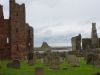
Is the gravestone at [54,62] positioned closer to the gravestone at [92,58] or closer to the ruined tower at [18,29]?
the gravestone at [92,58]

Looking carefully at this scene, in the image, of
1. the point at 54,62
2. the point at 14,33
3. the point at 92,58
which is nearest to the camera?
the point at 54,62

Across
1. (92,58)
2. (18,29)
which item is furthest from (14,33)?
(92,58)

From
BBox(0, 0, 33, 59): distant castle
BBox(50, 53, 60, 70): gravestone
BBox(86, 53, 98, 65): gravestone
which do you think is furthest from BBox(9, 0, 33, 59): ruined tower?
BBox(50, 53, 60, 70): gravestone

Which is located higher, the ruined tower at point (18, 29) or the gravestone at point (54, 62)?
the ruined tower at point (18, 29)

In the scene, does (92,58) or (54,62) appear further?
(92,58)

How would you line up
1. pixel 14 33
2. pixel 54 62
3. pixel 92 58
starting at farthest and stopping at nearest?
pixel 14 33, pixel 92 58, pixel 54 62

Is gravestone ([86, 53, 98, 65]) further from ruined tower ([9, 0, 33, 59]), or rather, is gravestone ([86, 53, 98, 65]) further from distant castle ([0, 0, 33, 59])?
ruined tower ([9, 0, 33, 59])

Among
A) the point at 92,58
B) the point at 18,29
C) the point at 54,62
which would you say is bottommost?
the point at 54,62

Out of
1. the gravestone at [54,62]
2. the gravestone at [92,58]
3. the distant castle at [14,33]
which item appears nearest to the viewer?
the gravestone at [54,62]

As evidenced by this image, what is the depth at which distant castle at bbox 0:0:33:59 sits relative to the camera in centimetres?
6488

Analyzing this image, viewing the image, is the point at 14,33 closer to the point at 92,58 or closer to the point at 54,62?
the point at 92,58

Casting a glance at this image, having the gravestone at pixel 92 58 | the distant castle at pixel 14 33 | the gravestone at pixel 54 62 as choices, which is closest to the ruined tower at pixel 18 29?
the distant castle at pixel 14 33

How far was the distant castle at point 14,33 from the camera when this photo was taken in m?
64.9

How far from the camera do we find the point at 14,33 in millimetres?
65625
